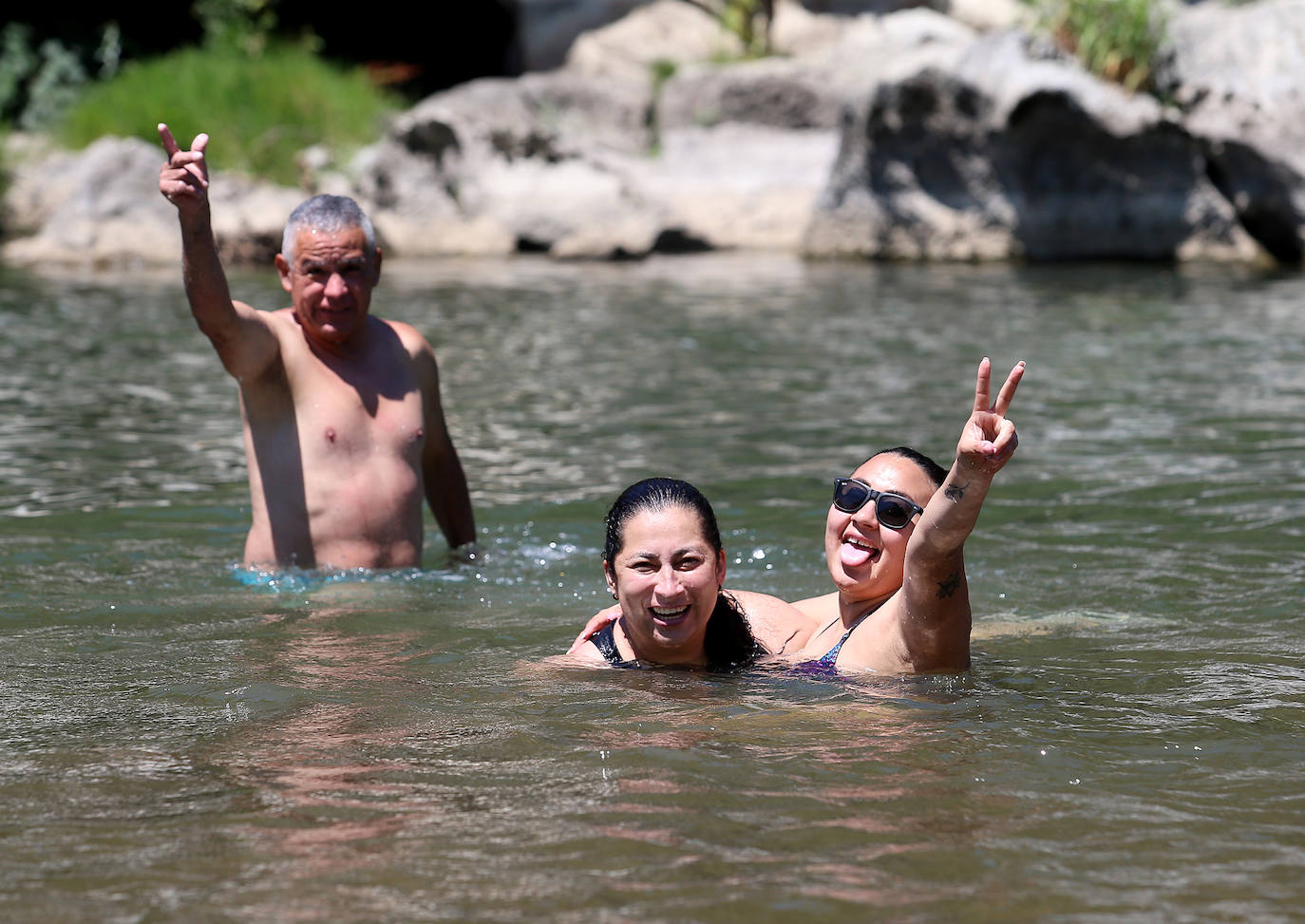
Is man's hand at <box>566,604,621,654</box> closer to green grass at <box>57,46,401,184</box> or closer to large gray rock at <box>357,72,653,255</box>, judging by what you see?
large gray rock at <box>357,72,653,255</box>

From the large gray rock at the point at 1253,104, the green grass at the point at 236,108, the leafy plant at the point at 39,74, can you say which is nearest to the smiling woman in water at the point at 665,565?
the large gray rock at the point at 1253,104

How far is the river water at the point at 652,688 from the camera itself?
3014mm

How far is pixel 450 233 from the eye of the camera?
59.4 ft

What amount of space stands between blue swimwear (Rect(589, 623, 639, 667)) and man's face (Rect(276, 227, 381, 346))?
154 cm

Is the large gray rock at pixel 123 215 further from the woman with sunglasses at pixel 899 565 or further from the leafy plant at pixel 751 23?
the woman with sunglasses at pixel 899 565

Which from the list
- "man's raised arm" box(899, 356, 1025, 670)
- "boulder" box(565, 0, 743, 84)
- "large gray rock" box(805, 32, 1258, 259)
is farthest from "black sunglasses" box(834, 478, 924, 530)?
"boulder" box(565, 0, 743, 84)

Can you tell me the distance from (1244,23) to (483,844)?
14.6 metres

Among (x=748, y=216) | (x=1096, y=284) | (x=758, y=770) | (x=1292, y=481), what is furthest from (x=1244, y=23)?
(x=758, y=770)

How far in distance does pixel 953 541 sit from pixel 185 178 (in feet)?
8.28

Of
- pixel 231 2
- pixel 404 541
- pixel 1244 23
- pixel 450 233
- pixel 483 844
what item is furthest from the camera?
pixel 231 2

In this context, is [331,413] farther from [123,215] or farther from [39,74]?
[39,74]

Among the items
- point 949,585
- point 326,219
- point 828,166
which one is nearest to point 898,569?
point 949,585

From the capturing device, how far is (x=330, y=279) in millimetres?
5336

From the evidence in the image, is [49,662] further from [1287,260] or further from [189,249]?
[1287,260]
